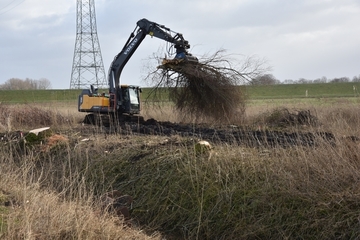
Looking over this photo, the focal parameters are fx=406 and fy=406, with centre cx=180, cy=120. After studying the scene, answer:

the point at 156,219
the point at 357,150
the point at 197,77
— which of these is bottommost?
the point at 156,219

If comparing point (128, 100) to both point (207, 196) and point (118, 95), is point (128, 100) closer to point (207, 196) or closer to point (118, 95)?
point (118, 95)

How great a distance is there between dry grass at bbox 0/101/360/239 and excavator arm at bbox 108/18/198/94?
5.59 m

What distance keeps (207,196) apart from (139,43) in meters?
10.2

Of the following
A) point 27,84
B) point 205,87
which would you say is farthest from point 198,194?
point 27,84

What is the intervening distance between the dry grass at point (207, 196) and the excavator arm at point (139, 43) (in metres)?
5.59

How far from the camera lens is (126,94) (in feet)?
52.5

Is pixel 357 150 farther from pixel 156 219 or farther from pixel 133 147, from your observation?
pixel 133 147

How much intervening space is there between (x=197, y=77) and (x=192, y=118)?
1.89 m

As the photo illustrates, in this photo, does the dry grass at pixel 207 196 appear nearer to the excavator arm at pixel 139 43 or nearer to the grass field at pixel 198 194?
the grass field at pixel 198 194

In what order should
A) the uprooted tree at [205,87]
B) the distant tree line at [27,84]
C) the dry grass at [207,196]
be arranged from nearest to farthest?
the dry grass at [207,196], the uprooted tree at [205,87], the distant tree line at [27,84]

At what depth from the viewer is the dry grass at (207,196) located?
15.7ft

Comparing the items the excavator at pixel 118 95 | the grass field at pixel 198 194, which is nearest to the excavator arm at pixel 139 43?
the excavator at pixel 118 95

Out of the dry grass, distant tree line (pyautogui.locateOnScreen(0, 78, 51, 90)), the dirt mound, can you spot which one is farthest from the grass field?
distant tree line (pyautogui.locateOnScreen(0, 78, 51, 90))

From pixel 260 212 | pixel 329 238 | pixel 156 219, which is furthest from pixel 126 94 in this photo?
pixel 329 238
